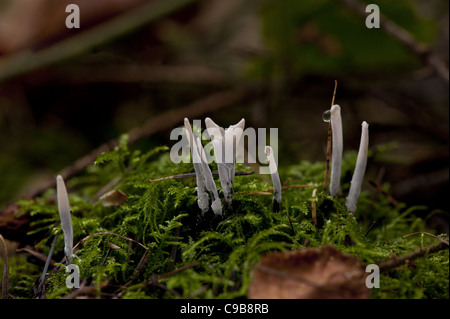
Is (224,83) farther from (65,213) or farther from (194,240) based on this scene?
(65,213)

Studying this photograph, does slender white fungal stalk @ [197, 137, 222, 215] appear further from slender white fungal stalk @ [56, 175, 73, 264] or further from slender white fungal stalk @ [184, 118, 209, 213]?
slender white fungal stalk @ [56, 175, 73, 264]

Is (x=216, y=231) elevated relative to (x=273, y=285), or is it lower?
elevated

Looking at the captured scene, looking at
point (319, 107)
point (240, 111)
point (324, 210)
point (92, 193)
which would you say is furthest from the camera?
point (319, 107)

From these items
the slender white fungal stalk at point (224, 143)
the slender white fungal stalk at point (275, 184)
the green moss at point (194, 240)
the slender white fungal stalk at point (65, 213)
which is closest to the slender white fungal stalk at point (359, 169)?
the green moss at point (194, 240)

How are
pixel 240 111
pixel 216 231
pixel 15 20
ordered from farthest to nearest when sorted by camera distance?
pixel 240 111, pixel 15 20, pixel 216 231

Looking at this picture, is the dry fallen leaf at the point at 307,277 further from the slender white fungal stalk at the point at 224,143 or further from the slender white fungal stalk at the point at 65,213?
the slender white fungal stalk at the point at 65,213

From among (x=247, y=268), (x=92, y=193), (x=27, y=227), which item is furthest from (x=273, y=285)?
(x=92, y=193)
